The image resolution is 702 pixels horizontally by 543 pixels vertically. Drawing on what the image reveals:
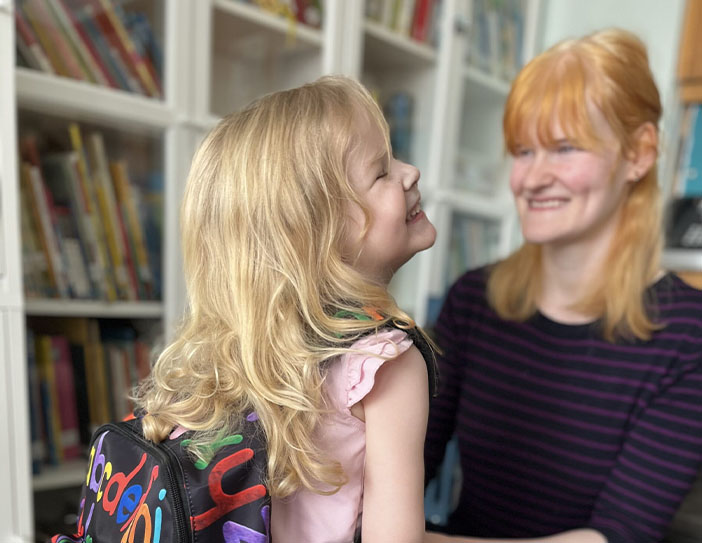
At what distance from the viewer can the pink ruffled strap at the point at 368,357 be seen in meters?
0.56

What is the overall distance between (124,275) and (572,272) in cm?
99

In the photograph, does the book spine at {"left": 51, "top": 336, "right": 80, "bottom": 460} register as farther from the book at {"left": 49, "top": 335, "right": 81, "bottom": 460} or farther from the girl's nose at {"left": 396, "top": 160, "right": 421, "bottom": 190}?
the girl's nose at {"left": 396, "top": 160, "right": 421, "bottom": 190}

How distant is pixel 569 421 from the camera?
94 cm

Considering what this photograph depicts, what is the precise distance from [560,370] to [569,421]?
0.28 ft

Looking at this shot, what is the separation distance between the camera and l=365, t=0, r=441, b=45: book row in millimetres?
1695

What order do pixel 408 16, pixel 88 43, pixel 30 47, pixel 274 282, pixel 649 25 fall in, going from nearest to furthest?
pixel 274 282 < pixel 30 47 < pixel 88 43 < pixel 408 16 < pixel 649 25

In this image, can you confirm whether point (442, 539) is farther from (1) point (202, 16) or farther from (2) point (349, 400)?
(1) point (202, 16)

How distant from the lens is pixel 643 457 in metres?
0.84

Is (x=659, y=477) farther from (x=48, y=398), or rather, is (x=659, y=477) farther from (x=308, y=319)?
(x=48, y=398)

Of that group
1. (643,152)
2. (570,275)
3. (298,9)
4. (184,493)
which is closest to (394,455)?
(184,493)

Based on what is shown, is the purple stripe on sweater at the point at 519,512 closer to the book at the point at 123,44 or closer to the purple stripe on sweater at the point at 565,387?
the purple stripe on sweater at the point at 565,387

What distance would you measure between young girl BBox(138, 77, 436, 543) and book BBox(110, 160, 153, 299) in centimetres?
72

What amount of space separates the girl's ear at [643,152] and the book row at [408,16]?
97cm

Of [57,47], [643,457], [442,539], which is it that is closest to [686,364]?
[643,457]
